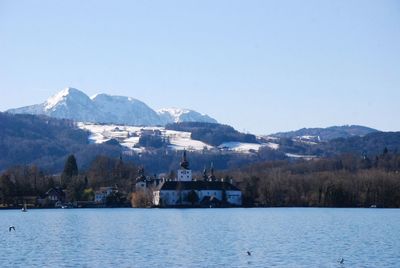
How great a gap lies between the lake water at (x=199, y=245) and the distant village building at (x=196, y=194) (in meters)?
54.4

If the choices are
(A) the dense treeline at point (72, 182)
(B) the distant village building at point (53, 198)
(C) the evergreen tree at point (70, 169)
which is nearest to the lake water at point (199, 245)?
(A) the dense treeline at point (72, 182)

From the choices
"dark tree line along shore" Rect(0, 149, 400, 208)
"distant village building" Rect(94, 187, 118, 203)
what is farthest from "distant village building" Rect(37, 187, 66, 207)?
"distant village building" Rect(94, 187, 118, 203)

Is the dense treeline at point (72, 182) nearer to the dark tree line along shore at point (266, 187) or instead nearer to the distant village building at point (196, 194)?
the dark tree line along shore at point (266, 187)

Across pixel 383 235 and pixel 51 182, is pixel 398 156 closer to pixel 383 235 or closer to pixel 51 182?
pixel 51 182

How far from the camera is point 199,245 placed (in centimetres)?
4822

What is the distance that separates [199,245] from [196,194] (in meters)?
78.0

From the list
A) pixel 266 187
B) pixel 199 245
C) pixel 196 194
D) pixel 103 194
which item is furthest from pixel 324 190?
pixel 199 245

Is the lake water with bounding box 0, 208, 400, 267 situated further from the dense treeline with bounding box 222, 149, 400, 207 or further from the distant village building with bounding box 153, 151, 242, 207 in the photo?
the distant village building with bounding box 153, 151, 242, 207

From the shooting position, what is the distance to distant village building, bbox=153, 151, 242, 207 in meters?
124

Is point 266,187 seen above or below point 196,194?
above

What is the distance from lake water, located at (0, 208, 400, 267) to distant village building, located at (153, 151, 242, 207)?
2143 inches

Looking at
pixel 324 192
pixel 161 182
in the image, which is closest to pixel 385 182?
pixel 324 192

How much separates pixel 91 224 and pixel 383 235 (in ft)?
81.0

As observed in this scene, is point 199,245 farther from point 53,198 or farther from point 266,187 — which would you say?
point 53,198
